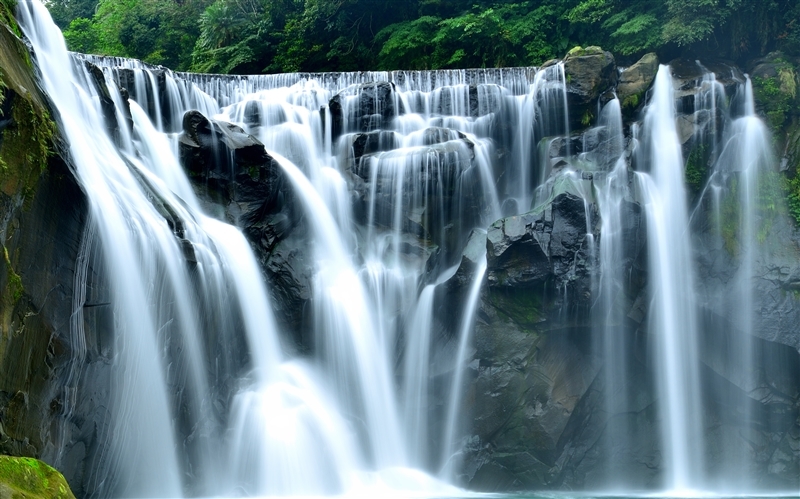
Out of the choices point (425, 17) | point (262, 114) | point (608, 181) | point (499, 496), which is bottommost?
point (499, 496)

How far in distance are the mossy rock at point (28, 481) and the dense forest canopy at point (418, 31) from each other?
615 inches

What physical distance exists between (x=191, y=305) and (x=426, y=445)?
14.7 ft

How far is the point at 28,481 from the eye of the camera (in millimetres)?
5754

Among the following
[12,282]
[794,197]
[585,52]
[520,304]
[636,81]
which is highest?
[585,52]

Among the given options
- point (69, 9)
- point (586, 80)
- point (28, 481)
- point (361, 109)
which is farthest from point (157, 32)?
point (28, 481)

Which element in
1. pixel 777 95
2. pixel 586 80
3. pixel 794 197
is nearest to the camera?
pixel 794 197

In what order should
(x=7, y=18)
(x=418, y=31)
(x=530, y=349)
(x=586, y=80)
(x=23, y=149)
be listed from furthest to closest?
(x=418, y=31)
(x=586, y=80)
(x=530, y=349)
(x=7, y=18)
(x=23, y=149)

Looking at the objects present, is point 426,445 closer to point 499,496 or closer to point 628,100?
point 499,496

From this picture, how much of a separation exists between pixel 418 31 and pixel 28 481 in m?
19.3

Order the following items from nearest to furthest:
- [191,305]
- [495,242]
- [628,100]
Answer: [191,305] < [495,242] < [628,100]

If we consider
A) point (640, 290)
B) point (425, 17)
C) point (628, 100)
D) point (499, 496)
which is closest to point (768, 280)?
point (640, 290)

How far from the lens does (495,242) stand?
462 inches

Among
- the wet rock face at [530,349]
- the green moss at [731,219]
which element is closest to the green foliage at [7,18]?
the wet rock face at [530,349]

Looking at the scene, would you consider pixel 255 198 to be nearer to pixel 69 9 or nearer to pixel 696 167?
pixel 696 167
